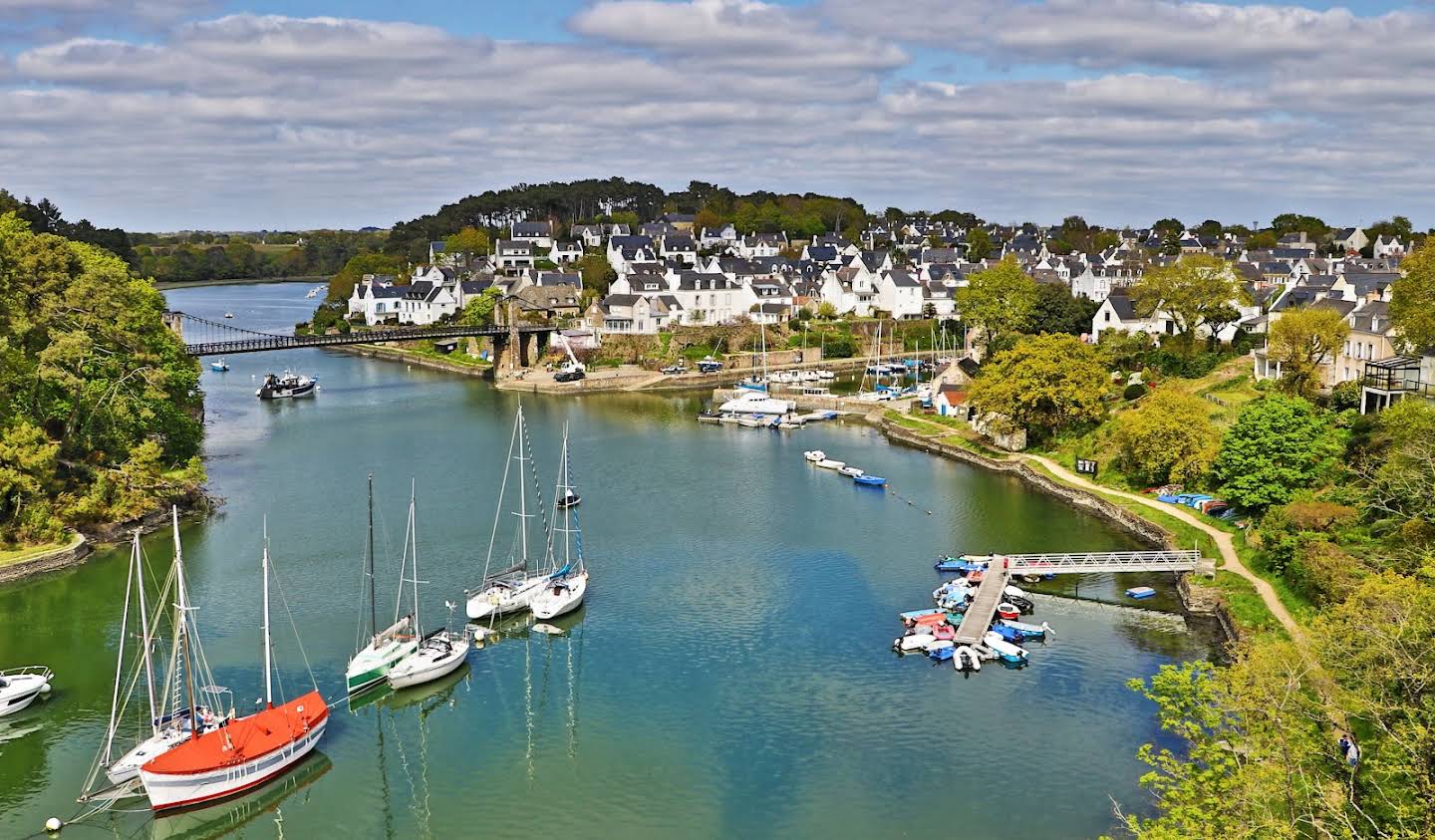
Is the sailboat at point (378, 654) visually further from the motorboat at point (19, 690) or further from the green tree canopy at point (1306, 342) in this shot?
the green tree canopy at point (1306, 342)

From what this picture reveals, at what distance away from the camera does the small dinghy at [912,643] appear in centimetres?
2722

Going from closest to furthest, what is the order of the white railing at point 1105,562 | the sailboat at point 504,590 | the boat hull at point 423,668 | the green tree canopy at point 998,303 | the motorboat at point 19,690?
the motorboat at point 19,690
the boat hull at point 423,668
the sailboat at point 504,590
the white railing at point 1105,562
the green tree canopy at point 998,303

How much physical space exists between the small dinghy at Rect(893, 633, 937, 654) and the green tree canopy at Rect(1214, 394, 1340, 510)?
11543mm

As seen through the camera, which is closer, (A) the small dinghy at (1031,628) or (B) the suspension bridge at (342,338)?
(A) the small dinghy at (1031,628)

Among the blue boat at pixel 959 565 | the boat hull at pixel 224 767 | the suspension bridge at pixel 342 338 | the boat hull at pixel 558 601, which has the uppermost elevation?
the suspension bridge at pixel 342 338

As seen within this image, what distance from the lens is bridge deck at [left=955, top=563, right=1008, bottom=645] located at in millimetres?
27594

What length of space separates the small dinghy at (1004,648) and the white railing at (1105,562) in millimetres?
4023

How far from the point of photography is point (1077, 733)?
76.7 feet

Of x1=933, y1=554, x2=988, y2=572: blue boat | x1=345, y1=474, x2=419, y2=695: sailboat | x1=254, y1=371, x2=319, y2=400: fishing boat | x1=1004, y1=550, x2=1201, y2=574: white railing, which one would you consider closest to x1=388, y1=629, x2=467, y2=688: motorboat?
x1=345, y1=474, x2=419, y2=695: sailboat

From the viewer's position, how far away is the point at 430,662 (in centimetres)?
2559

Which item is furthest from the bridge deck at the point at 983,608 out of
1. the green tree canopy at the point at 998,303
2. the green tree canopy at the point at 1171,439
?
the green tree canopy at the point at 998,303

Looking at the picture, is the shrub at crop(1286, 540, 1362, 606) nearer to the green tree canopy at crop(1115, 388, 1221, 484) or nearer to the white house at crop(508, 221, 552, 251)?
the green tree canopy at crop(1115, 388, 1221, 484)

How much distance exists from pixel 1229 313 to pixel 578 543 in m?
35.0

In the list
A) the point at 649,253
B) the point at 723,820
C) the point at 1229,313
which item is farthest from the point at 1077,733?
the point at 649,253
